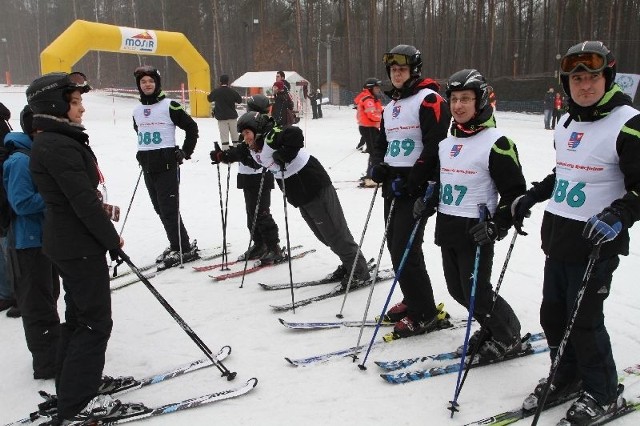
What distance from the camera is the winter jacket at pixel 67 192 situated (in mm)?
2682

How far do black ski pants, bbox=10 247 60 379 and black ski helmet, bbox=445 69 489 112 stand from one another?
9.35 ft

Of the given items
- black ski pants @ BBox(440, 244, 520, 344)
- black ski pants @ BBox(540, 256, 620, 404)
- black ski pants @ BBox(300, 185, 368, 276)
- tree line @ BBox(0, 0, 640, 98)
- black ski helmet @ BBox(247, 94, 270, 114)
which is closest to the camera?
black ski pants @ BBox(540, 256, 620, 404)

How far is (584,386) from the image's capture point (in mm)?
2771

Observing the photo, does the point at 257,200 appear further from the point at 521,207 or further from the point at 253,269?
the point at 521,207

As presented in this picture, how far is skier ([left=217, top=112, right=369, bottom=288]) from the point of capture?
4.57 m

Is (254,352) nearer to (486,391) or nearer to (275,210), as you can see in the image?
(486,391)

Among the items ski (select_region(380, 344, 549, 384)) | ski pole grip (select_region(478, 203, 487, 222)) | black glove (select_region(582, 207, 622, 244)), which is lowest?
ski (select_region(380, 344, 549, 384))

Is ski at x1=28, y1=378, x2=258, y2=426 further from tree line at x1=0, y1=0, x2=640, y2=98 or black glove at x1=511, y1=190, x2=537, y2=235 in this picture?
tree line at x1=0, y1=0, x2=640, y2=98

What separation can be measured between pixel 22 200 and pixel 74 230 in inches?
30.3

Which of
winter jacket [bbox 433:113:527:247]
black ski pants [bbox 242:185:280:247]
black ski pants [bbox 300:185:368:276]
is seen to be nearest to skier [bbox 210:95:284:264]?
black ski pants [bbox 242:185:280:247]

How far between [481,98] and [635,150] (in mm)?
913

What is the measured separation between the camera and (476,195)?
10.1 feet

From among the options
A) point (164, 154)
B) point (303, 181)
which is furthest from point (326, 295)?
point (164, 154)

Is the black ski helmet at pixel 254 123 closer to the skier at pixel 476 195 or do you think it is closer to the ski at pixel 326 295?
the ski at pixel 326 295
